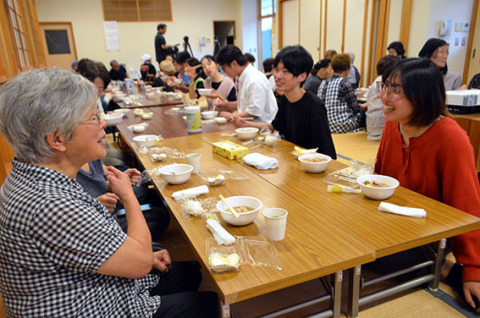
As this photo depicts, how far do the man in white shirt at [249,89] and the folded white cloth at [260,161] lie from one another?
1.31 meters

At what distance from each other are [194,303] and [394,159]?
123cm

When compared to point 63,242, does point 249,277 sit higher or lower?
lower

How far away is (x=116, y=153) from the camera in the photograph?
3.12m

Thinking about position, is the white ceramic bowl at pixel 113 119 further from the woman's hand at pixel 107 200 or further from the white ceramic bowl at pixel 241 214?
the white ceramic bowl at pixel 241 214

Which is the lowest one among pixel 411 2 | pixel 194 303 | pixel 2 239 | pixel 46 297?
pixel 194 303

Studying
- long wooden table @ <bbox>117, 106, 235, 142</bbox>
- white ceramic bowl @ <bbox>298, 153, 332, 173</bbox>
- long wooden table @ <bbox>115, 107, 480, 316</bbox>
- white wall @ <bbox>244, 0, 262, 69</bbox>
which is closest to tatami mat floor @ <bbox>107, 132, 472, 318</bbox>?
long wooden table @ <bbox>115, 107, 480, 316</bbox>

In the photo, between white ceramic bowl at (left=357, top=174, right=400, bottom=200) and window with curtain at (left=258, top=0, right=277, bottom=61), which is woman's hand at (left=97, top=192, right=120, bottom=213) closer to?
white ceramic bowl at (left=357, top=174, right=400, bottom=200)

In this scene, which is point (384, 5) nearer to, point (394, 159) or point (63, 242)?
point (394, 159)

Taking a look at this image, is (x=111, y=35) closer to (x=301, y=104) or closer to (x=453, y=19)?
(x=453, y=19)

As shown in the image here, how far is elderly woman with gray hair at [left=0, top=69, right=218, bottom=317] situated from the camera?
2.76 ft

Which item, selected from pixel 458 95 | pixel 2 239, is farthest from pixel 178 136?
pixel 458 95

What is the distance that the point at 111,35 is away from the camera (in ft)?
34.9

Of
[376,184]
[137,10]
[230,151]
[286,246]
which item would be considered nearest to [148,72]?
[137,10]

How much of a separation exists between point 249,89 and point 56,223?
2.64m
